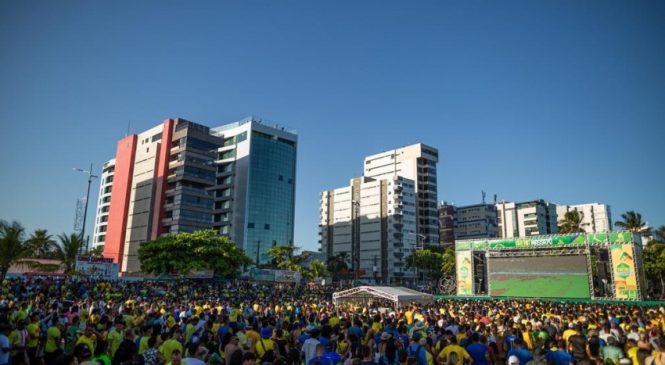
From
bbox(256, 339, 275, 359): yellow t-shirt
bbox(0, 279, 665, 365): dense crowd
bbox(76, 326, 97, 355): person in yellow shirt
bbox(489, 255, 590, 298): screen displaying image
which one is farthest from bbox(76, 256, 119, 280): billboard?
bbox(489, 255, 590, 298): screen displaying image

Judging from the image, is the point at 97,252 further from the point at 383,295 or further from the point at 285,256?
the point at 383,295

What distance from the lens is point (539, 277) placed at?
137 ft

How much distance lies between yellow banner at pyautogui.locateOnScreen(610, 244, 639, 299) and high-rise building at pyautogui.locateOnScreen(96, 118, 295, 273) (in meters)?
65.3

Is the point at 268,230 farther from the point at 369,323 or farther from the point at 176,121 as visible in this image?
the point at 369,323

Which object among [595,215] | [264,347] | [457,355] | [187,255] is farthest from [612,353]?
[595,215]

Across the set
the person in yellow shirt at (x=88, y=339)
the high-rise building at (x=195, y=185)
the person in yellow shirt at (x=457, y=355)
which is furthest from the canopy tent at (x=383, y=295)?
the high-rise building at (x=195, y=185)

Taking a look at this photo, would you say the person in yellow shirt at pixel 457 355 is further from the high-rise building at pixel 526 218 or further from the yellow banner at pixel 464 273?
the high-rise building at pixel 526 218

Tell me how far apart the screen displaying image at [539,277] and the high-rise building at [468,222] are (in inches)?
3336

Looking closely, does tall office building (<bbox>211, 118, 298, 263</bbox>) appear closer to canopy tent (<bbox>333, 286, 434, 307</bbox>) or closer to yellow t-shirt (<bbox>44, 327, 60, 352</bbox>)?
canopy tent (<bbox>333, 286, 434, 307</bbox>)

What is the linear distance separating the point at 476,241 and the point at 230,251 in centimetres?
2927

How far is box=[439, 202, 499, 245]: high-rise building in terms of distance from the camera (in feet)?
421

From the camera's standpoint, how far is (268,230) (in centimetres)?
9356

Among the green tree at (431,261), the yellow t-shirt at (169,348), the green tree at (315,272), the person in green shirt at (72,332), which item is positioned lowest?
the person in green shirt at (72,332)

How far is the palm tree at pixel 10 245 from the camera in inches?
1448
